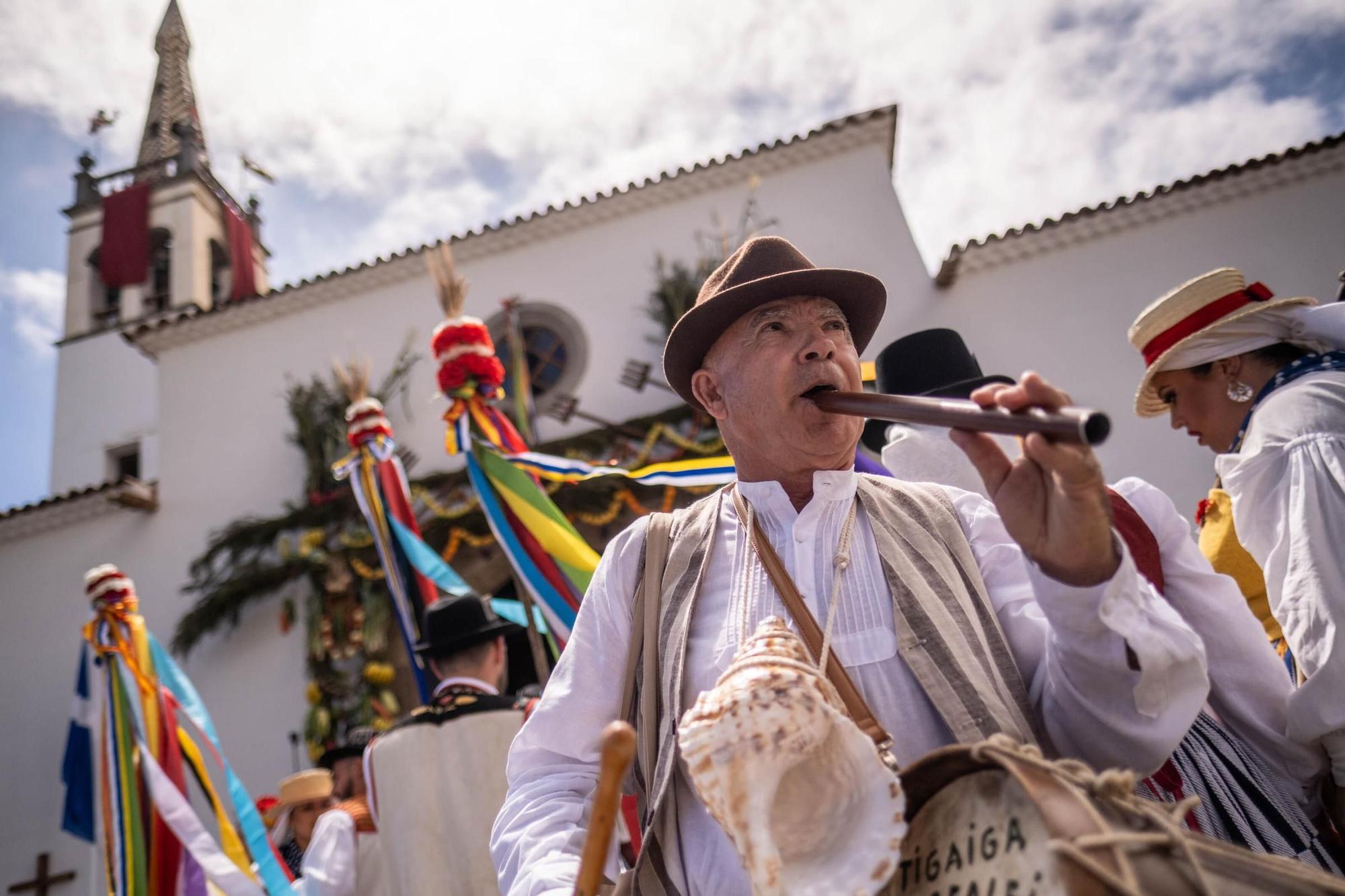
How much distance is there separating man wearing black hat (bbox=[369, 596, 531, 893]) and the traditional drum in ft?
9.39

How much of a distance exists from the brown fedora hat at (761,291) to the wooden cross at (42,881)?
10228 millimetres

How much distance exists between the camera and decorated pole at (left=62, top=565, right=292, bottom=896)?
4809 mm

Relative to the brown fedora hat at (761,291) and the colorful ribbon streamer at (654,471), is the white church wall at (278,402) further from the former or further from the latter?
the brown fedora hat at (761,291)

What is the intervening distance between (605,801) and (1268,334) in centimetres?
225

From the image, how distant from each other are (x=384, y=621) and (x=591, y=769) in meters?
7.62

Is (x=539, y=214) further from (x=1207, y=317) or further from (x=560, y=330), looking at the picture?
(x=1207, y=317)

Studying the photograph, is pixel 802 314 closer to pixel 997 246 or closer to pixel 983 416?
pixel 983 416

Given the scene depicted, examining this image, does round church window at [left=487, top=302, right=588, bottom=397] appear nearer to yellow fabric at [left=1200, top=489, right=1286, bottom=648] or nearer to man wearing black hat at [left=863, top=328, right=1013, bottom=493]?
man wearing black hat at [left=863, top=328, right=1013, bottom=493]

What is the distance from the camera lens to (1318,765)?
176 centimetres

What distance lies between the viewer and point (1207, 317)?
246 centimetres

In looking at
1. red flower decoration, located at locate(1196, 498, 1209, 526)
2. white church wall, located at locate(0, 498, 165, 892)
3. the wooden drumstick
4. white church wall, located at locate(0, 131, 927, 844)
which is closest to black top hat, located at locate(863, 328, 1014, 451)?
red flower decoration, located at locate(1196, 498, 1209, 526)

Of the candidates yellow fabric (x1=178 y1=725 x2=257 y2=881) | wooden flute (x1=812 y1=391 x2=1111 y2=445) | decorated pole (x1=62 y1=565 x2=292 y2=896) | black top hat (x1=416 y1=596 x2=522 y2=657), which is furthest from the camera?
yellow fabric (x1=178 y1=725 x2=257 y2=881)

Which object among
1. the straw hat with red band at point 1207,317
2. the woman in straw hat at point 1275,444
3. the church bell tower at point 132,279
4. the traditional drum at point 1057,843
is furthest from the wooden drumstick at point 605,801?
the church bell tower at point 132,279

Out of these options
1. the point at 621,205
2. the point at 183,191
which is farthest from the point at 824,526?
the point at 183,191
